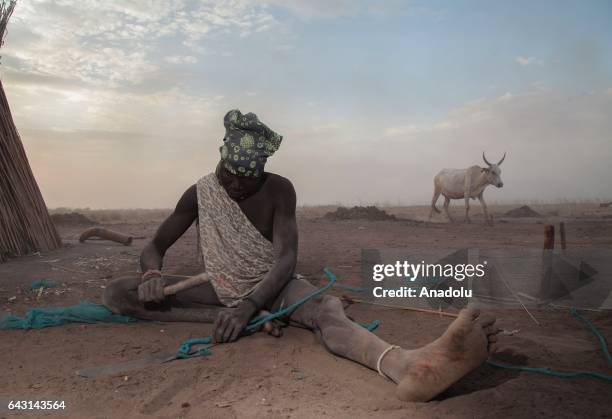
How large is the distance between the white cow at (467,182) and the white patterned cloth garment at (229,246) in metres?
10.1

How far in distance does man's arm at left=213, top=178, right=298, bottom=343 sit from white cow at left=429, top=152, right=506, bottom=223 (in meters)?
10.1

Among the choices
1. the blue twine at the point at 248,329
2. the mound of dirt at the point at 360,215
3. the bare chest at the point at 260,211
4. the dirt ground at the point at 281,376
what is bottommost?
the dirt ground at the point at 281,376

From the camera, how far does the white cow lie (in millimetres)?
12680

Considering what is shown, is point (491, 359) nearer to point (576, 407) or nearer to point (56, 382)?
point (576, 407)

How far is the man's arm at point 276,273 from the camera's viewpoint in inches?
93.4

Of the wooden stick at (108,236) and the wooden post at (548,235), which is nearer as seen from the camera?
the wooden post at (548,235)

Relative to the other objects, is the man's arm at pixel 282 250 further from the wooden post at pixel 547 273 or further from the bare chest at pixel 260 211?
the wooden post at pixel 547 273

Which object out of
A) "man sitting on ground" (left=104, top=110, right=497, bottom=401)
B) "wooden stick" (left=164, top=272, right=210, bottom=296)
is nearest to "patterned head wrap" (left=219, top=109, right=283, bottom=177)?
"man sitting on ground" (left=104, top=110, right=497, bottom=401)

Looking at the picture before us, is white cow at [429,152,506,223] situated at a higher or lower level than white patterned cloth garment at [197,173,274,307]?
higher

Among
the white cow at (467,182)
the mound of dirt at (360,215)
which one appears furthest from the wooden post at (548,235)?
the white cow at (467,182)

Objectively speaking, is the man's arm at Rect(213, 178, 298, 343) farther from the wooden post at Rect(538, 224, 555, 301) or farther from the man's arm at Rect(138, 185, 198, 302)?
the wooden post at Rect(538, 224, 555, 301)

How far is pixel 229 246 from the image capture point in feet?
9.13

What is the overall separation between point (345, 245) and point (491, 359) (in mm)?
4219

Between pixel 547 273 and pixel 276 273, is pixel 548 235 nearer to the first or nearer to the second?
pixel 547 273
